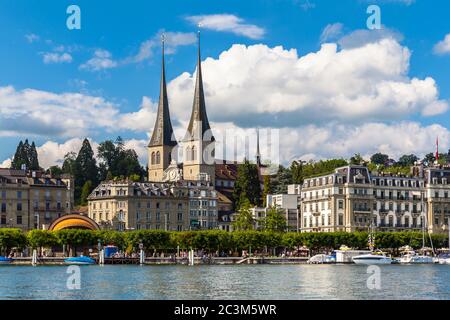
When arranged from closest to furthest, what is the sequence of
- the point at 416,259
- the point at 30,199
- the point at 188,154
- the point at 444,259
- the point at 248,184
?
the point at 416,259 → the point at 444,259 → the point at 30,199 → the point at 248,184 → the point at 188,154

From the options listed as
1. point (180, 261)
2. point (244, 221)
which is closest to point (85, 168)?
point (244, 221)

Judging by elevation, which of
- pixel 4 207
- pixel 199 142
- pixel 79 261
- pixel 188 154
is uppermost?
pixel 199 142

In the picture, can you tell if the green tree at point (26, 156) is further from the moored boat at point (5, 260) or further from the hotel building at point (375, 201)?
the moored boat at point (5, 260)

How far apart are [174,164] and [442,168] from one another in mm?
50876

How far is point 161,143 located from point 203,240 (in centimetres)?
6425

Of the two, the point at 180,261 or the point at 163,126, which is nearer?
the point at 180,261

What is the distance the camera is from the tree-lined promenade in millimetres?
103375

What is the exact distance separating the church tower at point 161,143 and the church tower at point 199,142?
3311mm

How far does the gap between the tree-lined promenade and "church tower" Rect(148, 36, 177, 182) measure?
174 feet

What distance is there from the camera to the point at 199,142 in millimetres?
169375

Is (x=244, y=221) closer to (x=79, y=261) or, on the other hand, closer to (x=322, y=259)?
(x=322, y=259)

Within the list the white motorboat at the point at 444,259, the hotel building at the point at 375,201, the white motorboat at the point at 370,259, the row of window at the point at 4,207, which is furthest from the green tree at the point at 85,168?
the white motorboat at the point at 444,259

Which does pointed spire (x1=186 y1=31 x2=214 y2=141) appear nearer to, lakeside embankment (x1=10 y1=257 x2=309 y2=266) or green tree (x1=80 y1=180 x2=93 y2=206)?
green tree (x1=80 y1=180 x2=93 y2=206)
